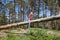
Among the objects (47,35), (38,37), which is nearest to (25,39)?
(38,37)

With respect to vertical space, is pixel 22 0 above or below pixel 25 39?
above

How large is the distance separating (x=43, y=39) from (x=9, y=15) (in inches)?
201

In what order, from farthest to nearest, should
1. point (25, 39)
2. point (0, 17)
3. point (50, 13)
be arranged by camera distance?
point (50, 13)
point (0, 17)
point (25, 39)

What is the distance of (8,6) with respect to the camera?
9062 mm

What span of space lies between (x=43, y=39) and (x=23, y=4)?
5248 millimetres

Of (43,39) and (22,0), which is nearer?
(43,39)

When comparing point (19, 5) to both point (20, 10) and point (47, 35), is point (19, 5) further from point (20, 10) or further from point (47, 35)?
point (47, 35)

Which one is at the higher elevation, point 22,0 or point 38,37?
point 22,0

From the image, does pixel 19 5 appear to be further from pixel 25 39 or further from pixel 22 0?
pixel 25 39

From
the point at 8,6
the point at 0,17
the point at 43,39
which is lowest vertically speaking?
the point at 43,39

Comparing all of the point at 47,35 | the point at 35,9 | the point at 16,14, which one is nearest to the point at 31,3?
the point at 35,9

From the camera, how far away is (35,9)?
31.4 ft

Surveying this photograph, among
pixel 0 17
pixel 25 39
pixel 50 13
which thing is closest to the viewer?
pixel 25 39

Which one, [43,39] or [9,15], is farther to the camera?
[9,15]
